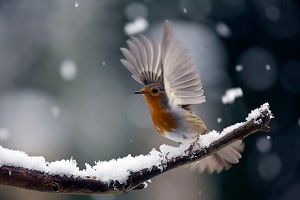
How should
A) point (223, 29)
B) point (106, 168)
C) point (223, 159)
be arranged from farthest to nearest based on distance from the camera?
point (223, 29), point (223, 159), point (106, 168)

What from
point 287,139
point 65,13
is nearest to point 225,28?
point 287,139

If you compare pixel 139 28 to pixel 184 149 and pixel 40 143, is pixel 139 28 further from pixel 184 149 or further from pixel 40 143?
pixel 184 149

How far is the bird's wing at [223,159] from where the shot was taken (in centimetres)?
234

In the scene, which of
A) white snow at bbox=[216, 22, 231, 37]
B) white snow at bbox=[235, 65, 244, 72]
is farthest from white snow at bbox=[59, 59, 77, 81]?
white snow at bbox=[235, 65, 244, 72]

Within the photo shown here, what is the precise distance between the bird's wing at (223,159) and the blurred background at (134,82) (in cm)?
305

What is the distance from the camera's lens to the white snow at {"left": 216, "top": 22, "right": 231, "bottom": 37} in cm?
646

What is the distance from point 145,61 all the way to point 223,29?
4.42 meters

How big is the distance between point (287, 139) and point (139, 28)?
2218 mm

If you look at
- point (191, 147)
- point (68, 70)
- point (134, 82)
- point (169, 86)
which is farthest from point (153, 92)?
point (68, 70)

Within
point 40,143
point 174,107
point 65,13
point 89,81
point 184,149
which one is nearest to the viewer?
point 184,149

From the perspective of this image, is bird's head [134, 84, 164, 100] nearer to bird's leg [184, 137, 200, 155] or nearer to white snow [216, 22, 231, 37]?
bird's leg [184, 137, 200, 155]

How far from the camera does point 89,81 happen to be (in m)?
6.45

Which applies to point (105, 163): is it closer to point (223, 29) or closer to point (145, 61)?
point (145, 61)

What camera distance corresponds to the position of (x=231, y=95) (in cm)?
598
